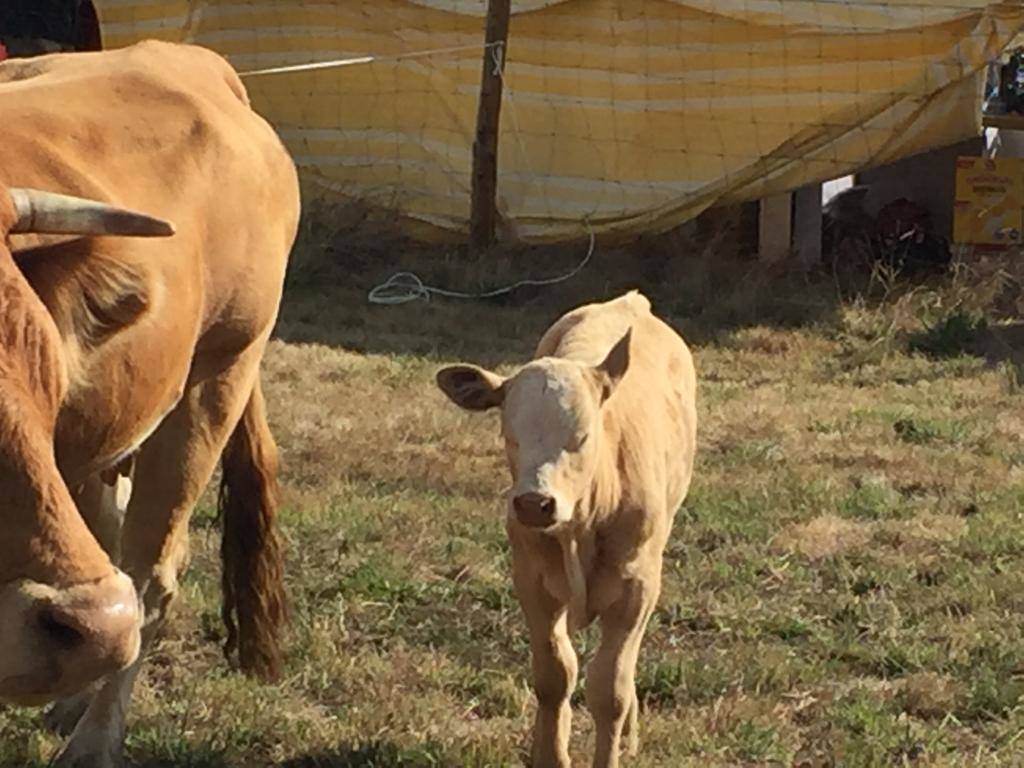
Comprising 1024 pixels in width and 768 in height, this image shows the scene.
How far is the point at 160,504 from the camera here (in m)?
5.12

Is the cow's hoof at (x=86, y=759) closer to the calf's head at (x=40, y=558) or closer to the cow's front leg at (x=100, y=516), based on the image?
the cow's front leg at (x=100, y=516)

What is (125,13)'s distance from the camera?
15.3 meters

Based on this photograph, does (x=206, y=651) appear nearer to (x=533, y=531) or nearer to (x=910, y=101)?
(x=533, y=531)

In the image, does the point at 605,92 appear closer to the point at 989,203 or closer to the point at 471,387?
the point at 989,203

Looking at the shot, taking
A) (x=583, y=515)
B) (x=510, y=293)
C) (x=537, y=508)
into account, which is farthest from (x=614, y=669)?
(x=510, y=293)

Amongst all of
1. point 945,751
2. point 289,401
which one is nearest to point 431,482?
point 289,401

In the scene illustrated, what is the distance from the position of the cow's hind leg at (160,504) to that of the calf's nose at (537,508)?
115cm

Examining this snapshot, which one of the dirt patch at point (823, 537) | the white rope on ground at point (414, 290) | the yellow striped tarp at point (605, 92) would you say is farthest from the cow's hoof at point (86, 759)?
the yellow striped tarp at point (605, 92)

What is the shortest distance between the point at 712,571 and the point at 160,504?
2.41 metres

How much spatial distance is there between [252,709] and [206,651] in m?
0.64

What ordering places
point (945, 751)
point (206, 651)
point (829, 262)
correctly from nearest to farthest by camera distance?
point (945, 751), point (206, 651), point (829, 262)

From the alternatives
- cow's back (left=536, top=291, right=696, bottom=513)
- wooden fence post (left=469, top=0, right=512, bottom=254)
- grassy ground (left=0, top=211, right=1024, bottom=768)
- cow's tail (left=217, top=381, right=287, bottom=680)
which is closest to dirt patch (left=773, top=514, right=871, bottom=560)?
grassy ground (left=0, top=211, right=1024, bottom=768)

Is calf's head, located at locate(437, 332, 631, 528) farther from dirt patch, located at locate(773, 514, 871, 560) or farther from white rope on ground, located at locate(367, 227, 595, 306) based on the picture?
white rope on ground, located at locate(367, 227, 595, 306)

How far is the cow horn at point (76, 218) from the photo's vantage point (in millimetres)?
3566
